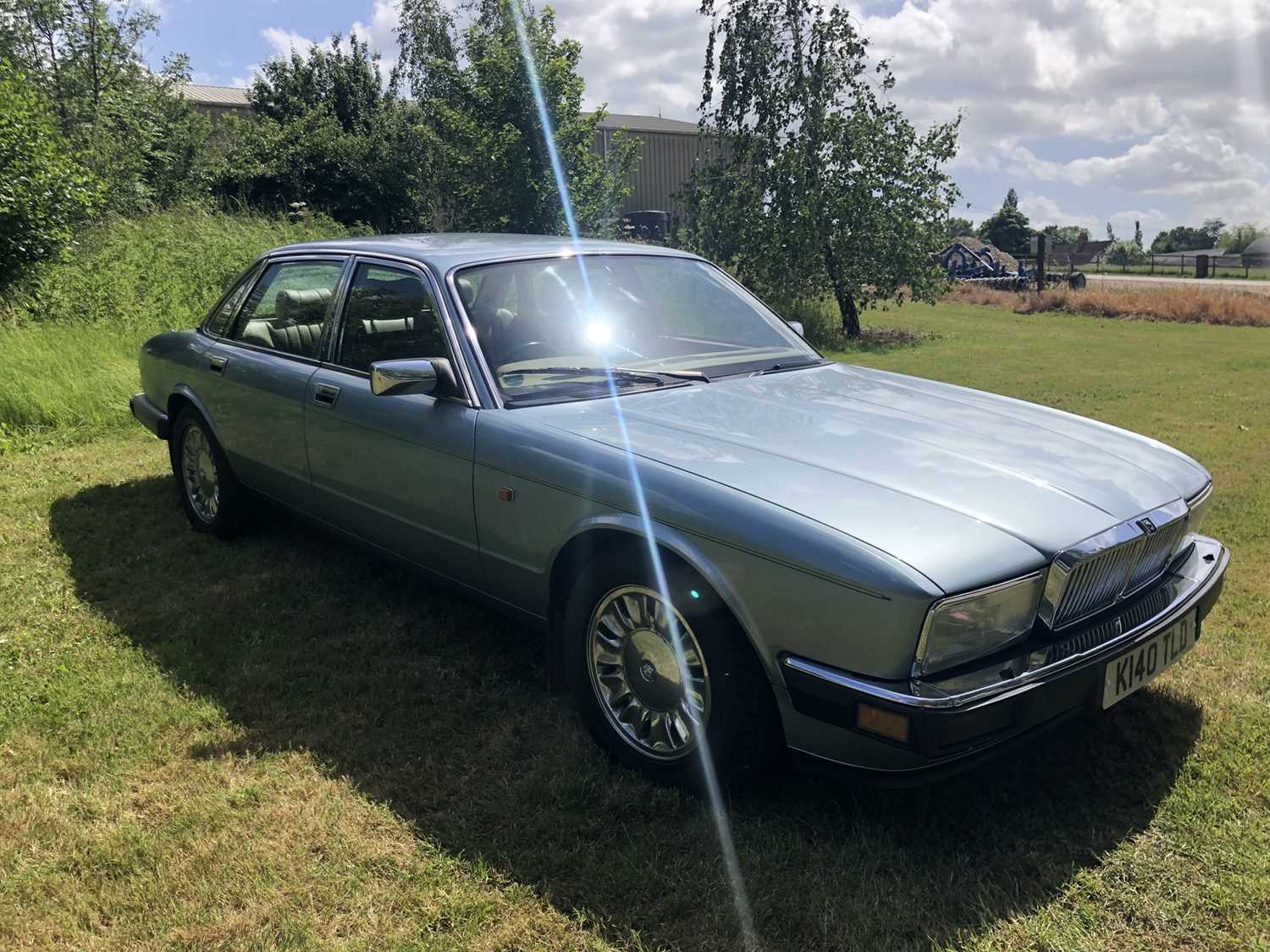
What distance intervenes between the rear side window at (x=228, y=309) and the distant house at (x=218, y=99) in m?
38.0

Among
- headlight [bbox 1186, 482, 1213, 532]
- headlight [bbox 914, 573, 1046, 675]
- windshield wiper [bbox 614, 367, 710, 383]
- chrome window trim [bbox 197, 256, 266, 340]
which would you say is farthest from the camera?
chrome window trim [bbox 197, 256, 266, 340]

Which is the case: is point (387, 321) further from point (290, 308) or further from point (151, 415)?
point (151, 415)

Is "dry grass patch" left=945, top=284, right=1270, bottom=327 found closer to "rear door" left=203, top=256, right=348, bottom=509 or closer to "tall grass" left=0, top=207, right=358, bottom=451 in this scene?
"tall grass" left=0, top=207, right=358, bottom=451

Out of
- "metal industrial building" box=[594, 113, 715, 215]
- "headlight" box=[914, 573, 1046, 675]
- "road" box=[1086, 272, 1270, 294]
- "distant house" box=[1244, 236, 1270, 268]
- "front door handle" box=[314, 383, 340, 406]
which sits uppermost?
"metal industrial building" box=[594, 113, 715, 215]

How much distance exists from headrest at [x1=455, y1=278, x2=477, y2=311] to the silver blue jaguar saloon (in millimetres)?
10

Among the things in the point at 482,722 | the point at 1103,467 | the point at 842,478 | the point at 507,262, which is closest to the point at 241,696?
the point at 482,722

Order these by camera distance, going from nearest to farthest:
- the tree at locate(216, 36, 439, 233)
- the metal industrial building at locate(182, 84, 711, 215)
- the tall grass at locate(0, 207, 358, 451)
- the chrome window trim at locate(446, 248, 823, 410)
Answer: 1. the chrome window trim at locate(446, 248, 823, 410)
2. the tall grass at locate(0, 207, 358, 451)
3. the tree at locate(216, 36, 439, 233)
4. the metal industrial building at locate(182, 84, 711, 215)

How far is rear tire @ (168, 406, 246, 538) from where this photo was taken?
4969 mm

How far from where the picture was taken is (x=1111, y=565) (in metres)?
2.61

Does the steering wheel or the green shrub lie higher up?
the green shrub

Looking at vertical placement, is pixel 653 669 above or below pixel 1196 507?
below

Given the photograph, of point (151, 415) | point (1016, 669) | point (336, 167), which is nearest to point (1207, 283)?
point (336, 167)

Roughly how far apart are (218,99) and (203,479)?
46.7 metres

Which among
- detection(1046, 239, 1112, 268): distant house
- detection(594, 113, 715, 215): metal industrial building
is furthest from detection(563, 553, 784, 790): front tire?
detection(1046, 239, 1112, 268): distant house
